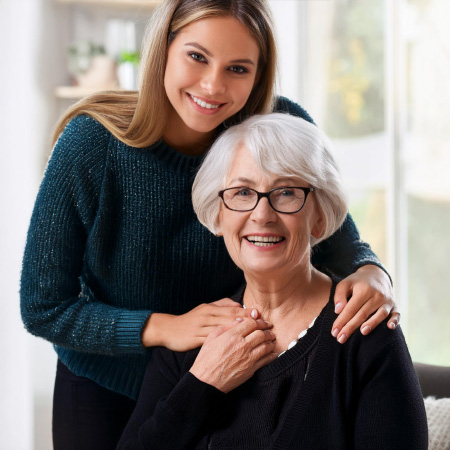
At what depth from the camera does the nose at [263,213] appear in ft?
5.06

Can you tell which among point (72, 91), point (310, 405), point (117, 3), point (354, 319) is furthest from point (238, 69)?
point (117, 3)

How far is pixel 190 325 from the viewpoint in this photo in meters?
1.65

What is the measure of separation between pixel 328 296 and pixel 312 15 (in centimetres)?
314

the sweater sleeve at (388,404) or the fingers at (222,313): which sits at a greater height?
the fingers at (222,313)

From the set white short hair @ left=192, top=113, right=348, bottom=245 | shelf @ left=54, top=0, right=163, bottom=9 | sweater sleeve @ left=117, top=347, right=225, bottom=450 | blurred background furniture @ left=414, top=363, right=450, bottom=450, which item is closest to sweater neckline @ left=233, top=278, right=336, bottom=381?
sweater sleeve @ left=117, top=347, right=225, bottom=450

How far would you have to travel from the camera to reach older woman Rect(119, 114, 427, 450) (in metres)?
1.45

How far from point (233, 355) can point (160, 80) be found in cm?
72

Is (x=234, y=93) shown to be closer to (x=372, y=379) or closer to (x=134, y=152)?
(x=134, y=152)

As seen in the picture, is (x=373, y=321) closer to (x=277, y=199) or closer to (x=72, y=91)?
(x=277, y=199)

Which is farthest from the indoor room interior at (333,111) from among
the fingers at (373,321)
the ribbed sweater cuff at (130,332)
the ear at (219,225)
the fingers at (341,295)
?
the fingers at (373,321)

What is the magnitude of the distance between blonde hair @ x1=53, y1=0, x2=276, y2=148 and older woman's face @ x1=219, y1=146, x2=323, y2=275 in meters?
0.25

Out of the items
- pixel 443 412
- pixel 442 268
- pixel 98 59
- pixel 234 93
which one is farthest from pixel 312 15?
pixel 443 412

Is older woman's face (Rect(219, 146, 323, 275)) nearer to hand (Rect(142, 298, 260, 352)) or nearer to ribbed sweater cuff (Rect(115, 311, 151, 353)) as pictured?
hand (Rect(142, 298, 260, 352))

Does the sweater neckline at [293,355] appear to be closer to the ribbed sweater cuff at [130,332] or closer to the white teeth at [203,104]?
the ribbed sweater cuff at [130,332]
